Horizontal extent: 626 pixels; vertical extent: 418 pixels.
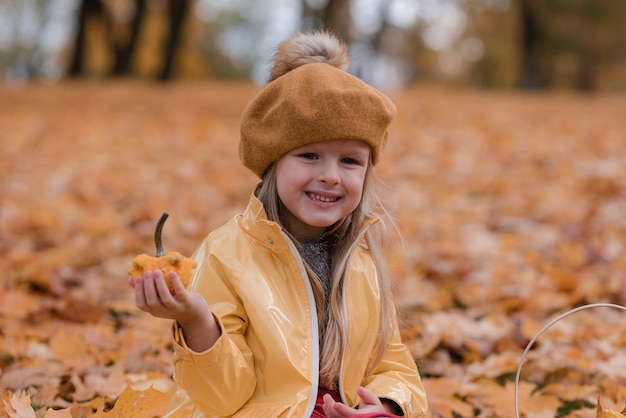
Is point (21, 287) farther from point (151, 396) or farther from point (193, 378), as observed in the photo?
point (193, 378)

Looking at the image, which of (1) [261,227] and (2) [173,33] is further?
(2) [173,33]

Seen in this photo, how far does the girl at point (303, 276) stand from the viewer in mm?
1739

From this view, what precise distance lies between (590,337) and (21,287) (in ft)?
8.49

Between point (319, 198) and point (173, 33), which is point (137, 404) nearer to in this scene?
point (319, 198)

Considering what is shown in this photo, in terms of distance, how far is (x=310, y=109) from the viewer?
1773mm

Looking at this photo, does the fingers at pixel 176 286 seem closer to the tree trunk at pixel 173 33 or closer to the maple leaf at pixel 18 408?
the maple leaf at pixel 18 408

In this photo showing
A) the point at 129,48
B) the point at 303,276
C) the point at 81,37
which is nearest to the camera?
the point at 303,276

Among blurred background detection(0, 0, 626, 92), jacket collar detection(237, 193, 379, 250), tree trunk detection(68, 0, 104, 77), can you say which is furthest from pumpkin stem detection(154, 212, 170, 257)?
Answer: tree trunk detection(68, 0, 104, 77)

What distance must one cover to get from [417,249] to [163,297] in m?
3.19

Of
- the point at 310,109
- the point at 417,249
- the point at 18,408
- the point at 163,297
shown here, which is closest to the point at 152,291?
the point at 163,297

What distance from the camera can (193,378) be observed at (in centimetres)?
165

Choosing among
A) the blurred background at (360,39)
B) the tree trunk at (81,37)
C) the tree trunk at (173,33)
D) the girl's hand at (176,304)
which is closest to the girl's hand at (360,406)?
the girl's hand at (176,304)

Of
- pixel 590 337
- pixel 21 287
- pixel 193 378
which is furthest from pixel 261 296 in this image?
pixel 21 287

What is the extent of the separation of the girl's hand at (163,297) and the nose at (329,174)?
19.4 inches
